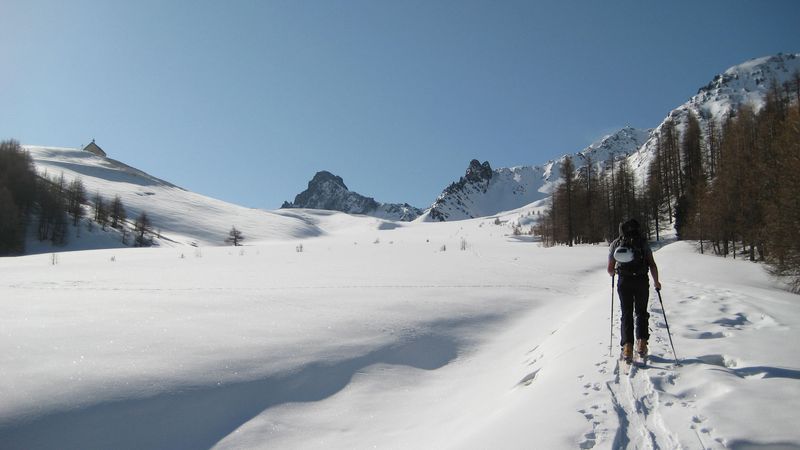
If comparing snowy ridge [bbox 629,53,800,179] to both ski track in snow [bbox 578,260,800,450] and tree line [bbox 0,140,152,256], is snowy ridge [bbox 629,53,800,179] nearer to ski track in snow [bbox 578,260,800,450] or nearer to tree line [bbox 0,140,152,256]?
ski track in snow [bbox 578,260,800,450]

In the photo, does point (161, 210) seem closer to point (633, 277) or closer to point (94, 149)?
point (94, 149)

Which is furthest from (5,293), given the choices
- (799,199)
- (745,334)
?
(799,199)

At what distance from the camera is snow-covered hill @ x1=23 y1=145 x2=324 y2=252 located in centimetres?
6357

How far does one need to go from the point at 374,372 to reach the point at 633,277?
454 cm

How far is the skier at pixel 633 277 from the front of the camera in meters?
5.68

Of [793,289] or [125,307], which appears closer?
[125,307]

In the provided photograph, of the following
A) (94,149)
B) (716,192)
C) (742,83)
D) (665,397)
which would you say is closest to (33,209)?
(665,397)

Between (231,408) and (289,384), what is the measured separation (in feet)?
3.00

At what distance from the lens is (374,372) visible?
6766mm

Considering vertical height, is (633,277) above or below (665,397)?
above

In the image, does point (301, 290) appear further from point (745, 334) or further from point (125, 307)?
point (745, 334)

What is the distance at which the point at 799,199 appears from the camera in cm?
1246

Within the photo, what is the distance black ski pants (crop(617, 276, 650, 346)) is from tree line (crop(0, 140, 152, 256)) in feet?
171

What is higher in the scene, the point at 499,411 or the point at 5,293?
the point at 5,293
